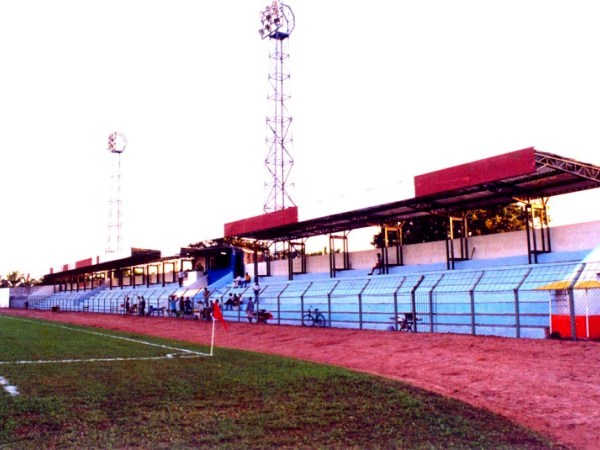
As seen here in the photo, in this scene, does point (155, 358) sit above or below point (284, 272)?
below

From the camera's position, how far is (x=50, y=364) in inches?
546

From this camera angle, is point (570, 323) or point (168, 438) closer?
point (168, 438)

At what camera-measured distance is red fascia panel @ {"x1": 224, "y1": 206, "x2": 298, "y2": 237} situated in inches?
1267

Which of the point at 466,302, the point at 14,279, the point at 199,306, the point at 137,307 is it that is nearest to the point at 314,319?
the point at 466,302

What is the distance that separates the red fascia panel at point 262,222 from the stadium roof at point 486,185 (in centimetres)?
39

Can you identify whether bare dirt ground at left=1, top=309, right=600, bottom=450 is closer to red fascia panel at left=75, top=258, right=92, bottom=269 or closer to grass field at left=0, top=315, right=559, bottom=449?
grass field at left=0, top=315, right=559, bottom=449

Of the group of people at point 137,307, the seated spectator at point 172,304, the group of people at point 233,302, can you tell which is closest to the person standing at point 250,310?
the group of people at point 233,302

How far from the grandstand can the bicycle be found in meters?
0.34

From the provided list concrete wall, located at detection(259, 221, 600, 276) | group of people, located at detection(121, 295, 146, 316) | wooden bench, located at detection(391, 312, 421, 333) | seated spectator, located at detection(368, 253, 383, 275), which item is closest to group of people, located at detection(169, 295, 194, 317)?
group of people, located at detection(121, 295, 146, 316)

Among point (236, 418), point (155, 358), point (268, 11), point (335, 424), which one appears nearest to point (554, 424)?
point (335, 424)

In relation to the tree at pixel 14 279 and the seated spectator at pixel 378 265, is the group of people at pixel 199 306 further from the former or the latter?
the tree at pixel 14 279

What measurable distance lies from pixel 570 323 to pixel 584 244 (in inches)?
338

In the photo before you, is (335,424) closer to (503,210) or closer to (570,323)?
(570,323)

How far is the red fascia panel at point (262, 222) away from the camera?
1267 inches
